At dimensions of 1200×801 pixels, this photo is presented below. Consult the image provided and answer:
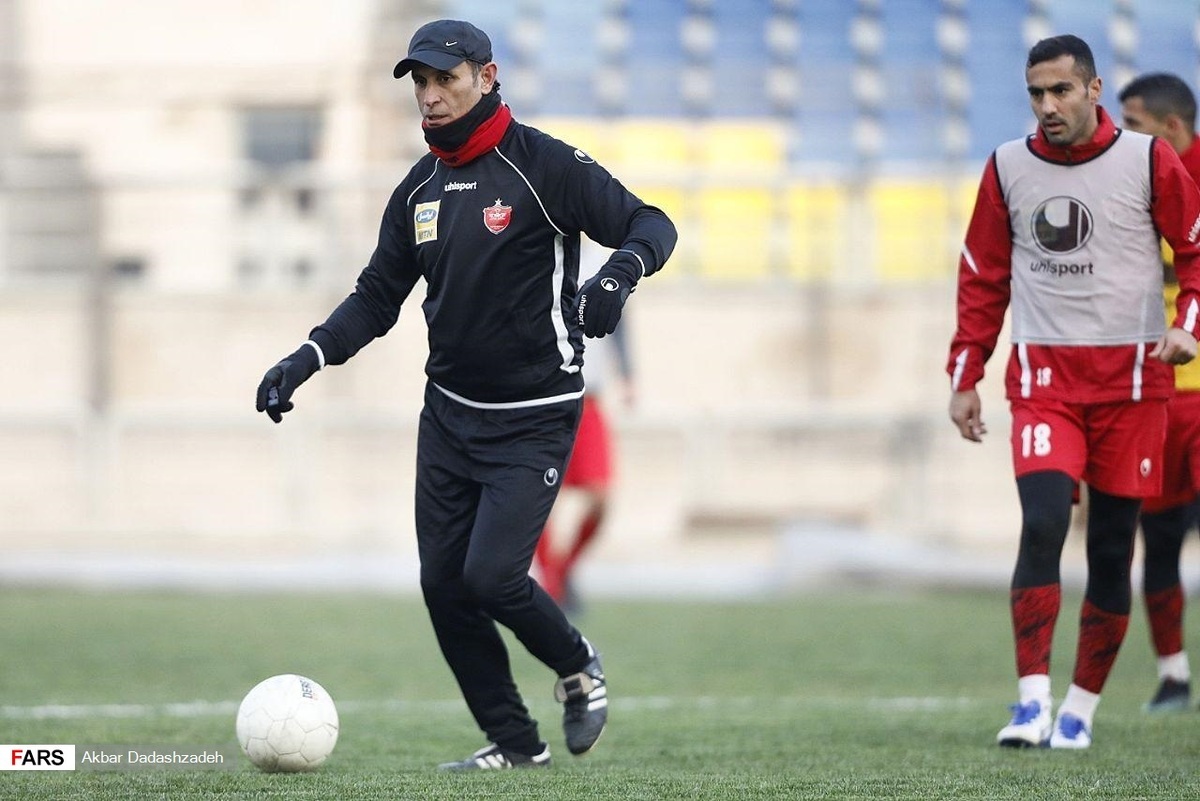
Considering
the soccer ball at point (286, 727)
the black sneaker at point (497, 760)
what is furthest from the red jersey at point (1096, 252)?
the soccer ball at point (286, 727)

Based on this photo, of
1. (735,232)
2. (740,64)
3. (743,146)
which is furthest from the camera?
(740,64)

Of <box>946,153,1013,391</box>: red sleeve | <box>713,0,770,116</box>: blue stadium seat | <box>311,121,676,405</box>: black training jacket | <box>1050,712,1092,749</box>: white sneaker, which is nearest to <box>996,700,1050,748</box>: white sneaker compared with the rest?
<box>1050,712,1092,749</box>: white sneaker

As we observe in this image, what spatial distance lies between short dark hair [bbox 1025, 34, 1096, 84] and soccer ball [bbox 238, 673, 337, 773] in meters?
2.65

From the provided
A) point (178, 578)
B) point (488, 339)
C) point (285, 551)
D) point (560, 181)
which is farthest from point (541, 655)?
point (285, 551)

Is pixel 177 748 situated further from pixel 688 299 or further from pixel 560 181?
pixel 688 299

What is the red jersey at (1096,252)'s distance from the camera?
15.8 ft

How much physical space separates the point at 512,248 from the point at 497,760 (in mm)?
1384

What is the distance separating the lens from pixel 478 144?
4453 millimetres

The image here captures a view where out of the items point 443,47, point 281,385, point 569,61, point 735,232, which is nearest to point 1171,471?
point 443,47

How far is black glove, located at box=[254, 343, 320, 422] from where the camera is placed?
4336mm

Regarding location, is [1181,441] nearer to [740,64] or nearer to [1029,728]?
[1029,728]

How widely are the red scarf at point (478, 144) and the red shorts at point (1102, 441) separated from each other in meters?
1.73

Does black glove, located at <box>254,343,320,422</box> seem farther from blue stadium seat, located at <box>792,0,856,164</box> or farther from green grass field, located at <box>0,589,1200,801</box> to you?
blue stadium seat, located at <box>792,0,856,164</box>

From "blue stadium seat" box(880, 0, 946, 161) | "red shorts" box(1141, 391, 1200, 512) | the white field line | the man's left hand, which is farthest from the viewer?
"blue stadium seat" box(880, 0, 946, 161)
